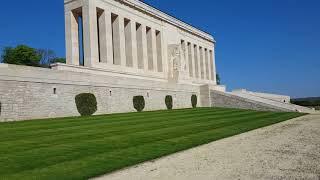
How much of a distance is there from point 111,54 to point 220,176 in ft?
110

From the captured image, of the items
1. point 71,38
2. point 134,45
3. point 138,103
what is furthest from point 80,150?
point 134,45

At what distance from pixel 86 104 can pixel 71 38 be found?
14.9 meters

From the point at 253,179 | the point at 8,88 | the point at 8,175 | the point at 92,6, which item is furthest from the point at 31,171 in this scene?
the point at 92,6

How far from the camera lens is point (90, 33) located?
3694 cm

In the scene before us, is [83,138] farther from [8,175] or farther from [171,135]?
[8,175]

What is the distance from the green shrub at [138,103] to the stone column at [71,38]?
1008 centimetres

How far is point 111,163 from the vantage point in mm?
8719

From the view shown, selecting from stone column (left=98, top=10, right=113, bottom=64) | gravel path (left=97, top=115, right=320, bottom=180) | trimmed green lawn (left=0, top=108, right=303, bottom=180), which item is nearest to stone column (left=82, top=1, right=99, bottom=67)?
stone column (left=98, top=10, right=113, bottom=64)

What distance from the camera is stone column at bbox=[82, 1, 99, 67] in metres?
36.8

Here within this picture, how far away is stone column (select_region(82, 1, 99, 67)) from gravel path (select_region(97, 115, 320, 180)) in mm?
27082

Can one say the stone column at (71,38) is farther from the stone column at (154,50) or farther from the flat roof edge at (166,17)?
the stone column at (154,50)

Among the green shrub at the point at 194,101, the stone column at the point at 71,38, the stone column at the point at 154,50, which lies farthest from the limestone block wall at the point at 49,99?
the stone column at the point at 154,50

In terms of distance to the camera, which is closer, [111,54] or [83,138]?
[83,138]

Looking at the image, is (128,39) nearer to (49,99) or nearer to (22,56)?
(49,99)
